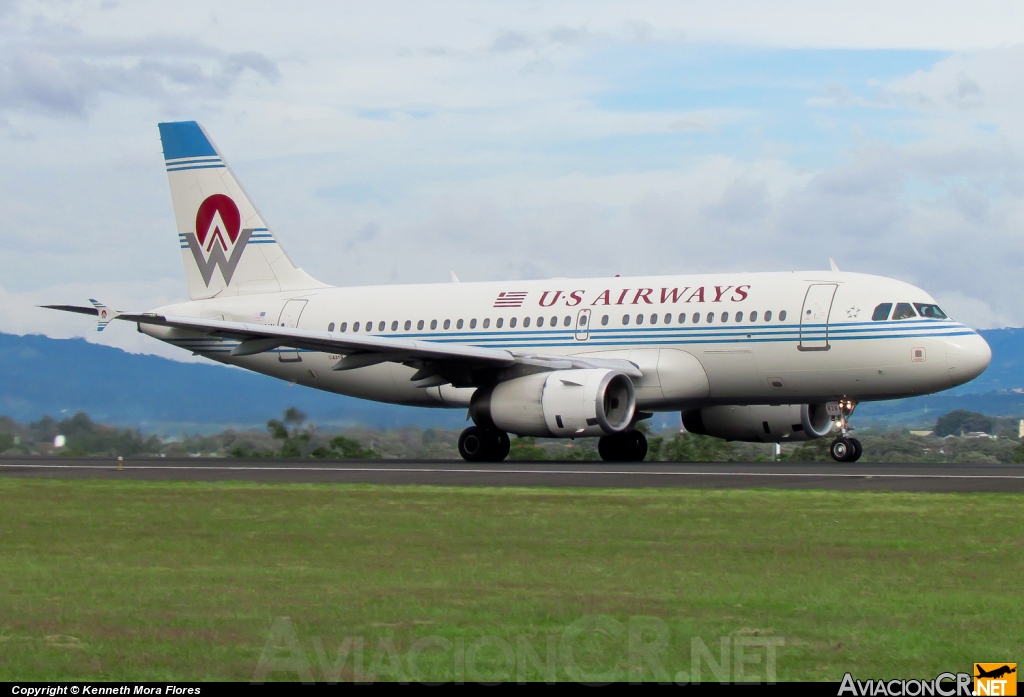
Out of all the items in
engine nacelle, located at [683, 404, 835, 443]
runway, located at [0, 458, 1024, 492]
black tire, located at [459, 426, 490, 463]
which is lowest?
runway, located at [0, 458, 1024, 492]

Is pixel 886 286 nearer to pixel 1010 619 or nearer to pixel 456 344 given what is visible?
pixel 456 344

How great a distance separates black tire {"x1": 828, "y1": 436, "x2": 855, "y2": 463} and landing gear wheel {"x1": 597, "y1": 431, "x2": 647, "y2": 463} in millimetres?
5097

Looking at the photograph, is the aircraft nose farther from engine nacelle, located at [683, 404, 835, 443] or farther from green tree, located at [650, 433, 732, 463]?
green tree, located at [650, 433, 732, 463]

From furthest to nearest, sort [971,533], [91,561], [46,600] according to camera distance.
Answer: [971,533] → [91,561] → [46,600]

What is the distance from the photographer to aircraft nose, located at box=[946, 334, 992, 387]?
2784 cm

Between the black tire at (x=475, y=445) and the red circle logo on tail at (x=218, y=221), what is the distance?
1042cm

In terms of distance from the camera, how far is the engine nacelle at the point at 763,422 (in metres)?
32.2

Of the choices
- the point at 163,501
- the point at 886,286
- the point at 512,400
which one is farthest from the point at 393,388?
the point at 163,501

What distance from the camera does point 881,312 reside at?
2838 cm

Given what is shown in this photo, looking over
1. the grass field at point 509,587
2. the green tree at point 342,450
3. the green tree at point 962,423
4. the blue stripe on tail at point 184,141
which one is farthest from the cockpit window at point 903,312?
the blue stripe on tail at point 184,141

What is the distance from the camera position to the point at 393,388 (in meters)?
34.6

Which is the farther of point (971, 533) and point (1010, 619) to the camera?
point (971, 533)

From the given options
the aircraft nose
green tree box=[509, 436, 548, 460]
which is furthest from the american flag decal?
the aircraft nose

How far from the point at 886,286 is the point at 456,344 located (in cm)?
1006
